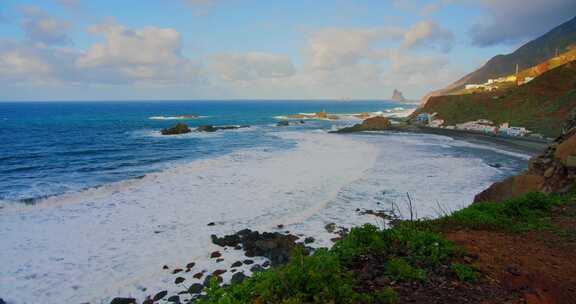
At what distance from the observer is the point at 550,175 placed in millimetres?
11367

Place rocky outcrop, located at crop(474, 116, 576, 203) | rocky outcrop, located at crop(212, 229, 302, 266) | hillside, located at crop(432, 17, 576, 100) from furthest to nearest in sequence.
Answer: hillside, located at crop(432, 17, 576, 100) < rocky outcrop, located at crop(212, 229, 302, 266) < rocky outcrop, located at crop(474, 116, 576, 203)

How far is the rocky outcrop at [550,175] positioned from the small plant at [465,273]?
7564mm

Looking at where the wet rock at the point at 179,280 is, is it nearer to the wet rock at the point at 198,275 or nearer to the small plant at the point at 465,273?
the wet rock at the point at 198,275

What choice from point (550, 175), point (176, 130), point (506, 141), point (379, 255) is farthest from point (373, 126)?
point (379, 255)

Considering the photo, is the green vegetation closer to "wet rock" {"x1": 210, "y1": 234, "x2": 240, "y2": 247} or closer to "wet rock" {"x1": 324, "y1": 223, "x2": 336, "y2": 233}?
"wet rock" {"x1": 324, "y1": 223, "x2": 336, "y2": 233}

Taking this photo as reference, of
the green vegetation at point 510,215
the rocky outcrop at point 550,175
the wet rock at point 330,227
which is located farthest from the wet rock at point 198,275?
the rocky outcrop at point 550,175

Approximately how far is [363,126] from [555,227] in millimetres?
52516

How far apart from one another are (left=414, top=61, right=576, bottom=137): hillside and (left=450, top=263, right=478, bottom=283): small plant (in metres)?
43.4

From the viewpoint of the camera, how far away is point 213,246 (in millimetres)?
11844

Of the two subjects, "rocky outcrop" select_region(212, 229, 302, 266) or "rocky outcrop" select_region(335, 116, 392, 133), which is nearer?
"rocky outcrop" select_region(212, 229, 302, 266)

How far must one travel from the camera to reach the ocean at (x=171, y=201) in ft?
34.2

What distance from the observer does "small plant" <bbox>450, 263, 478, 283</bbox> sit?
4.79m

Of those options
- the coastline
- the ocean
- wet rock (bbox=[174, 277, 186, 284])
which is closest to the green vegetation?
the ocean

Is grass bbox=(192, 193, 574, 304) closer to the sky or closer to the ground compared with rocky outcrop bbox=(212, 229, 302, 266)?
closer to the sky
